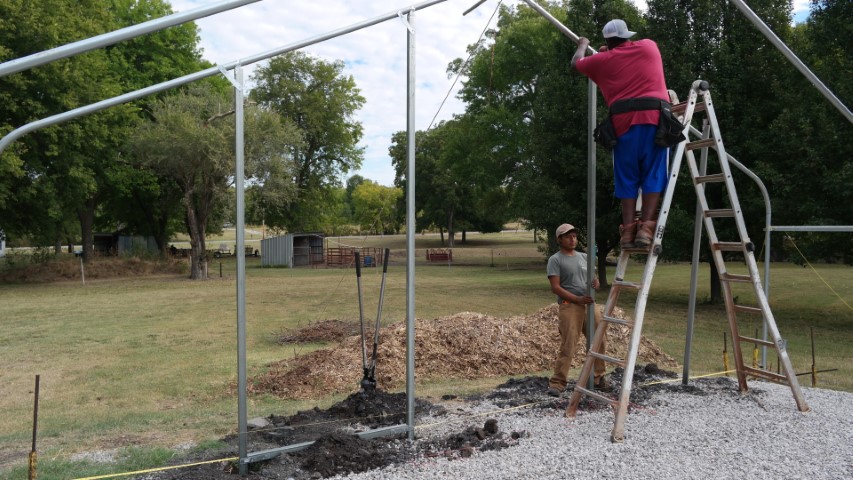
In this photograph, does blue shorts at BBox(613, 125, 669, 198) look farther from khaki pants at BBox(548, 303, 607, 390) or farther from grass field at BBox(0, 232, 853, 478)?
grass field at BBox(0, 232, 853, 478)

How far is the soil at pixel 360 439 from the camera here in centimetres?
475

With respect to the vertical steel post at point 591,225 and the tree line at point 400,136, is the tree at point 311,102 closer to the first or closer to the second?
the tree line at point 400,136

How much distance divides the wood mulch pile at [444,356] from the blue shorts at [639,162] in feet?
15.9

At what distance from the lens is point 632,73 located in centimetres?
531

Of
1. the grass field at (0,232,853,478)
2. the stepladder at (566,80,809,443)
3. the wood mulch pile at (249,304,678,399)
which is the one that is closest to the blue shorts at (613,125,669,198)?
the stepladder at (566,80,809,443)

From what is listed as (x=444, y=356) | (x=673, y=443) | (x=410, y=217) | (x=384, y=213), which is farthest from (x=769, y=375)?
(x=444, y=356)

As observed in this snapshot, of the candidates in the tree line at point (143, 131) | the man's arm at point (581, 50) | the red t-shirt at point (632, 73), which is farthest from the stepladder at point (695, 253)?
the tree line at point (143, 131)

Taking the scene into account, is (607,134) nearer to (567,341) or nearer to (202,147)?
(567,341)

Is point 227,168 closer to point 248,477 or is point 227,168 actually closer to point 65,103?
point 65,103

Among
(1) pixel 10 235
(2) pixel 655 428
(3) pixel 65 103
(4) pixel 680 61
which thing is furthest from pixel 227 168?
(2) pixel 655 428

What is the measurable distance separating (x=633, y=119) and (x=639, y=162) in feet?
1.34

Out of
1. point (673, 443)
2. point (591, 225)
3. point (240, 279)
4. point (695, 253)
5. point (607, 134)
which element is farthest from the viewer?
point (695, 253)

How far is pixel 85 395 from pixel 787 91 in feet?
60.9

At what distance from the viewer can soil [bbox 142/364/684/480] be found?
4.75 m
